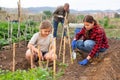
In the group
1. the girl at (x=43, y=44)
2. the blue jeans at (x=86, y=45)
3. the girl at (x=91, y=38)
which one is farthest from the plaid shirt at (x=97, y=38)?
the girl at (x=43, y=44)

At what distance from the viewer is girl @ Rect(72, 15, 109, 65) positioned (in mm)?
7320

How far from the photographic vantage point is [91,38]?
25.0ft

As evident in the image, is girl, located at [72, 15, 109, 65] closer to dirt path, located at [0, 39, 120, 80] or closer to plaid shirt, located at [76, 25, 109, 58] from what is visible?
plaid shirt, located at [76, 25, 109, 58]

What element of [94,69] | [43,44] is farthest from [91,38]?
[43,44]

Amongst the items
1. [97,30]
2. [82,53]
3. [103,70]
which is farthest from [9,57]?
[103,70]

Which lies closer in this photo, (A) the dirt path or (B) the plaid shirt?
(A) the dirt path

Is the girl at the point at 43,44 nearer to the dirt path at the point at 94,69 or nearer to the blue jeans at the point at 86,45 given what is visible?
the dirt path at the point at 94,69

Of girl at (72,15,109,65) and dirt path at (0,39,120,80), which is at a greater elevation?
girl at (72,15,109,65)

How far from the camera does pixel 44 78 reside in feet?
18.9

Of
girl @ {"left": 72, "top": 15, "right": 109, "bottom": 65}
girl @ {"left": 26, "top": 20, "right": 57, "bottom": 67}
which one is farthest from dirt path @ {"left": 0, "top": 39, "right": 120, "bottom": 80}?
girl @ {"left": 26, "top": 20, "right": 57, "bottom": 67}

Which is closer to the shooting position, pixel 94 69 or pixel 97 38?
pixel 94 69

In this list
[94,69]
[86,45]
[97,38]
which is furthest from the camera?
[86,45]

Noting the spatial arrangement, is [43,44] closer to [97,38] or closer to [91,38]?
[91,38]

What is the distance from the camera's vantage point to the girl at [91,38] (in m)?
7.32
